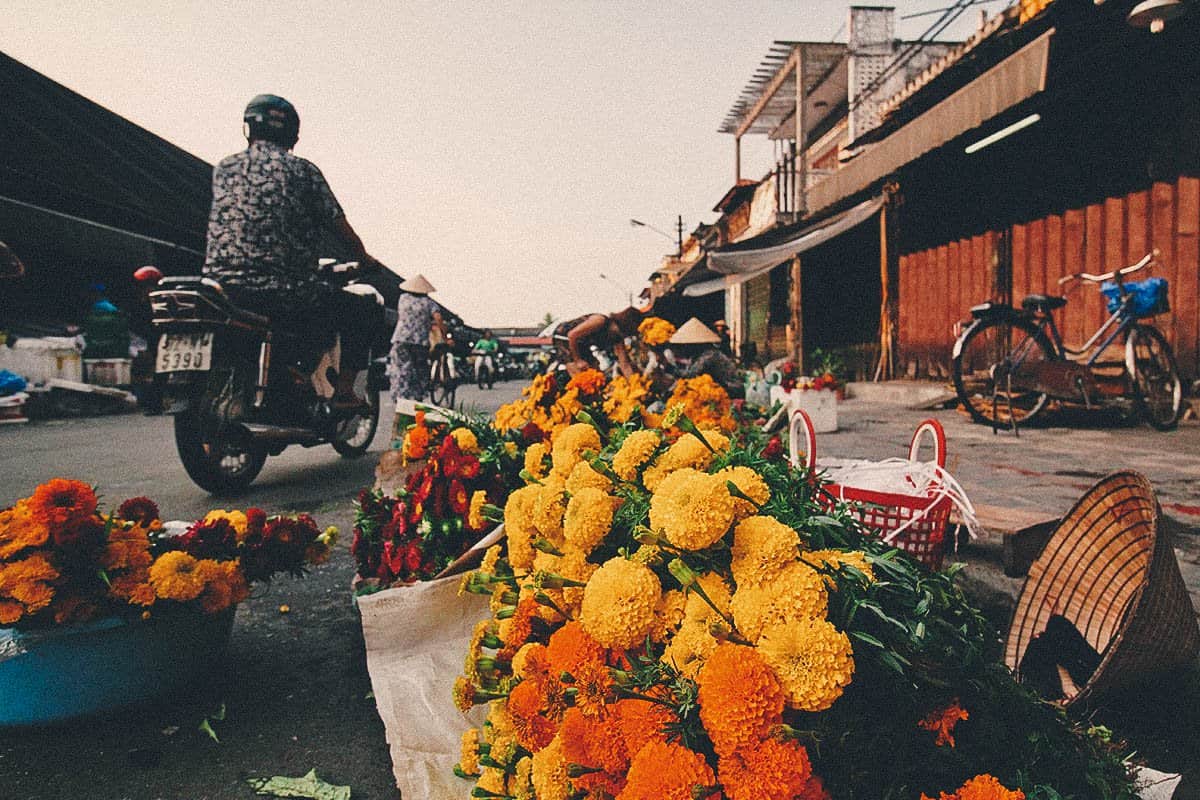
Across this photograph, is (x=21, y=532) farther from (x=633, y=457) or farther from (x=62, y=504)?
(x=633, y=457)

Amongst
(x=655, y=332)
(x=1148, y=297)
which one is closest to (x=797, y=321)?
(x=1148, y=297)

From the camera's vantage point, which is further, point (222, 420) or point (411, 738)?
point (222, 420)

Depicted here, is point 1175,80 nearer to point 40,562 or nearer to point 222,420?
point 222,420

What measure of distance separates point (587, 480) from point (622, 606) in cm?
34

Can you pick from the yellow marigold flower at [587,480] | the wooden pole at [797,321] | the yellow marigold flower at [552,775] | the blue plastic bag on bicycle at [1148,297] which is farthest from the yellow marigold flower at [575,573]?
the wooden pole at [797,321]

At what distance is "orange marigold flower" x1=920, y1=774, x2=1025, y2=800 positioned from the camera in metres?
0.86

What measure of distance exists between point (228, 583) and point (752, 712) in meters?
1.56

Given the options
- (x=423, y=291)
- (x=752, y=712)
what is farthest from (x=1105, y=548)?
(x=423, y=291)

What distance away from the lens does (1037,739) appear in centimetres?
101

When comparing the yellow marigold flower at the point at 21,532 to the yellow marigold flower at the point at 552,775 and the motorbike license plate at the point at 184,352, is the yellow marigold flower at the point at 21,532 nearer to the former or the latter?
the yellow marigold flower at the point at 552,775

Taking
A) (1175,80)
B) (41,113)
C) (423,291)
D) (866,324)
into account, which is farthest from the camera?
(866,324)

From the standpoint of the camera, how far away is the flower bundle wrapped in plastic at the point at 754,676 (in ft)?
2.98

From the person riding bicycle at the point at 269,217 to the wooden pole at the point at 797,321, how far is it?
451 inches

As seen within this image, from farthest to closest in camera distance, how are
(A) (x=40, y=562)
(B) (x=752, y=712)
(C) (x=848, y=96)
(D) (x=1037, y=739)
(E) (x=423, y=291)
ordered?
(C) (x=848, y=96) < (E) (x=423, y=291) < (A) (x=40, y=562) < (D) (x=1037, y=739) < (B) (x=752, y=712)
